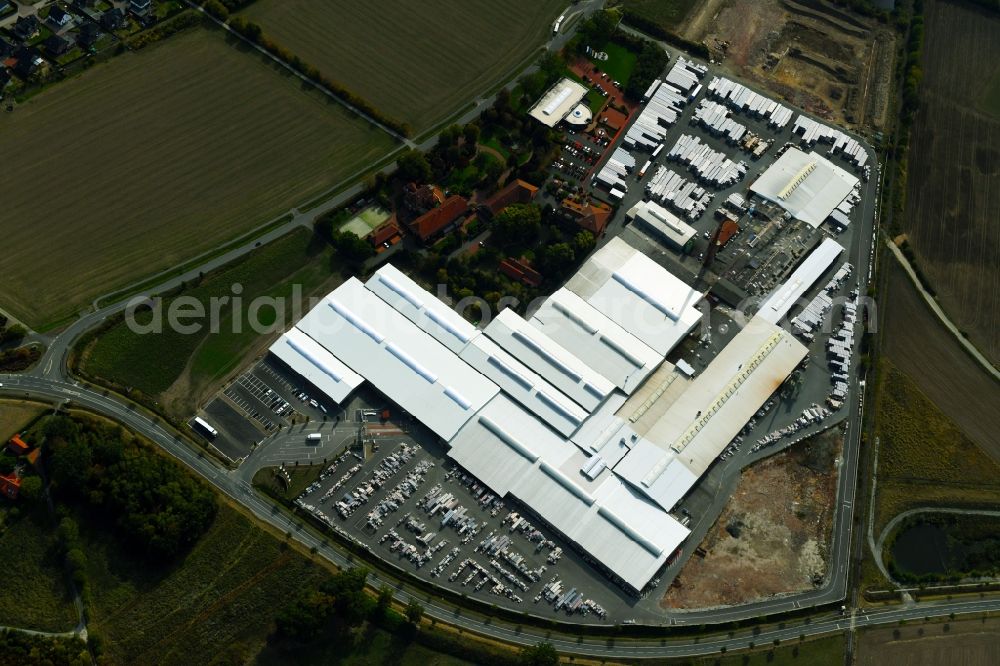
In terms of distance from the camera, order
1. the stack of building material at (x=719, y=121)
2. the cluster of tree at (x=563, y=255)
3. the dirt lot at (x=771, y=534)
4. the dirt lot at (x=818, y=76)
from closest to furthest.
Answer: the dirt lot at (x=771, y=534) → the cluster of tree at (x=563, y=255) → the stack of building material at (x=719, y=121) → the dirt lot at (x=818, y=76)

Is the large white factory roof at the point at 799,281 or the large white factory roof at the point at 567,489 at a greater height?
the large white factory roof at the point at 799,281

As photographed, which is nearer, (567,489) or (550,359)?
(567,489)

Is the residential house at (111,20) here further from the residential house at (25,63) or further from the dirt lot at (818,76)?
the dirt lot at (818,76)

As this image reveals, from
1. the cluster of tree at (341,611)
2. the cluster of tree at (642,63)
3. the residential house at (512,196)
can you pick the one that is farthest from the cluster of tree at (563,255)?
the cluster of tree at (341,611)

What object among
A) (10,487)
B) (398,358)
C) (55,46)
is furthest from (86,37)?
(398,358)

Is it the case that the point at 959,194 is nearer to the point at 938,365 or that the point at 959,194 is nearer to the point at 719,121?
the point at 938,365

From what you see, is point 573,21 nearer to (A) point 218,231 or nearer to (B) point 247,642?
(A) point 218,231
